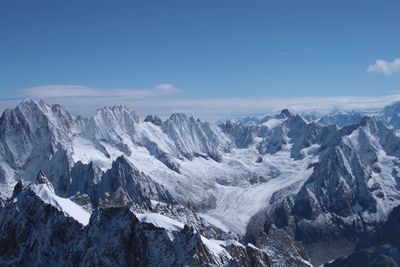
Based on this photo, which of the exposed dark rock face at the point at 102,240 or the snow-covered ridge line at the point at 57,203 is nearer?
the exposed dark rock face at the point at 102,240

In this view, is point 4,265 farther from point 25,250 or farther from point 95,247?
point 95,247

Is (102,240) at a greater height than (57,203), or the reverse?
(57,203)

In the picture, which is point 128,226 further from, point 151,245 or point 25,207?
point 25,207

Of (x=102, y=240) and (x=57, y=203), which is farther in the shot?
(x=57, y=203)

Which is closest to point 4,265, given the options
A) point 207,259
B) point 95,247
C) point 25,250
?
point 25,250

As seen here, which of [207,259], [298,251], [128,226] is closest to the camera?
[207,259]

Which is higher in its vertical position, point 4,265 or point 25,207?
point 25,207

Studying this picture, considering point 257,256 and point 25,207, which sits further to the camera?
point 25,207

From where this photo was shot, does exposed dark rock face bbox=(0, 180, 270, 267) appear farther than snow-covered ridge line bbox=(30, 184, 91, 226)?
No

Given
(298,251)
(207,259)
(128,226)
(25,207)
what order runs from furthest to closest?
(298,251) < (25,207) < (128,226) < (207,259)
